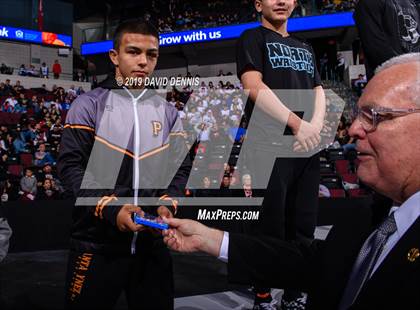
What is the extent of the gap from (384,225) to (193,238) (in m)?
0.65

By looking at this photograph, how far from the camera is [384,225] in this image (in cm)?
114

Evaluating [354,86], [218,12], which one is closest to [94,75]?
[218,12]

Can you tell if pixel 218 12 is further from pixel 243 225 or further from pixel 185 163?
pixel 185 163

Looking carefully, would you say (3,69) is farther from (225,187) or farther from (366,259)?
(366,259)

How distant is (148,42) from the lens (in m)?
2.16

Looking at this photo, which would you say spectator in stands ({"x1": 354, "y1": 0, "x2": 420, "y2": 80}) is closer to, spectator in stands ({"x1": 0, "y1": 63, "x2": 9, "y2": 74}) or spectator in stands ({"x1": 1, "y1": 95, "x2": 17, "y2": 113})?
spectator in stands ({"x1": 1, "y1": 95, "x2": 17, "y2": 113})

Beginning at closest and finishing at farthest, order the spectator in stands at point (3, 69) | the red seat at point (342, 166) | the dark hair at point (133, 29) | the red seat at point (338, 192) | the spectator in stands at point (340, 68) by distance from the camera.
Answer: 1. the dark hair at point (133, 29)
2. the red seat at point (338, 192)
3. the red seat at point (342, 166)
4. the spectator in stands at point (340, 68)
5. the spectator in stands at point (3, 69)

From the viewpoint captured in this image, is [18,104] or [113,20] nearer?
[18,104]

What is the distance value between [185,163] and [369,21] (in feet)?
4.13

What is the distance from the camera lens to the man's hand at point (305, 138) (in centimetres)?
244

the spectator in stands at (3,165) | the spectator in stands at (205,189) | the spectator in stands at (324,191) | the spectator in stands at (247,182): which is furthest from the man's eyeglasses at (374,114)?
the spectator in stands at (3,165)

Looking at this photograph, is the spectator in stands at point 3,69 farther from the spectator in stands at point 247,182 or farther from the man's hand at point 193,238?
the man's hand at point 193,238

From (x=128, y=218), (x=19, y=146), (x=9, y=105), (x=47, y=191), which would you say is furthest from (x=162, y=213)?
(x=9, y=105)

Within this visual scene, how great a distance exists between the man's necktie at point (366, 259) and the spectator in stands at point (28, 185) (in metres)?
7.91
